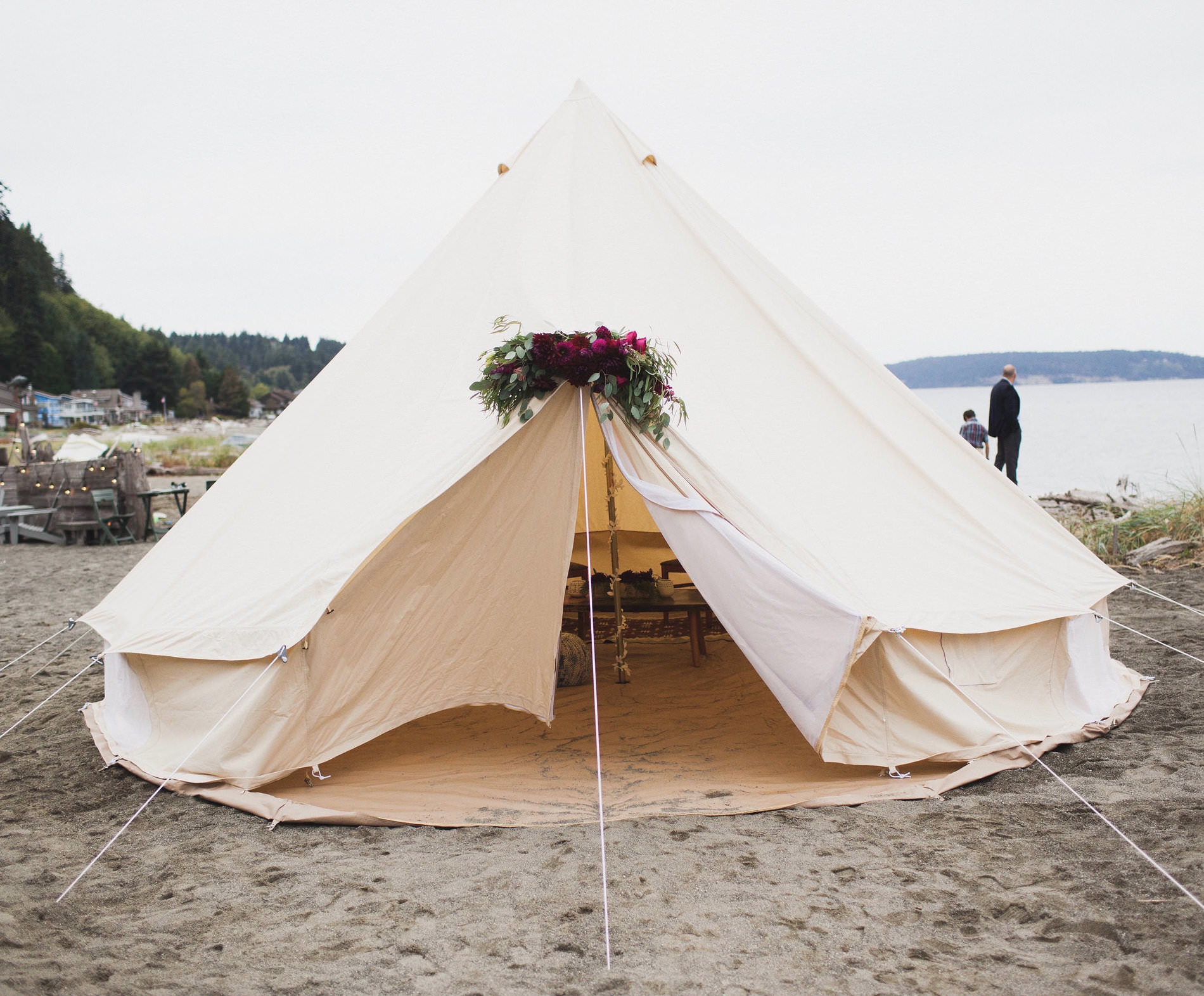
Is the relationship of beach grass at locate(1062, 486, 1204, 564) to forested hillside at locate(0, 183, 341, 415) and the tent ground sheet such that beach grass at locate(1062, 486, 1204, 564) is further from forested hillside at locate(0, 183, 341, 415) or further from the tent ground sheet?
forested hillside at locate(0, 183, 341, 415)

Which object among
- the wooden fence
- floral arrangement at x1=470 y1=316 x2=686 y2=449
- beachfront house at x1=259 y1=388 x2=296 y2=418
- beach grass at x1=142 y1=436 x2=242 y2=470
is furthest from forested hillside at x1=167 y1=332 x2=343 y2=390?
floral arrangement at x1=470 y1=316 x2=686 y2=449

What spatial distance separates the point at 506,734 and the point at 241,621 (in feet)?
4.76

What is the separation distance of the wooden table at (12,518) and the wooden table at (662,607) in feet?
30.1

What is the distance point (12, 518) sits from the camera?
465 inches

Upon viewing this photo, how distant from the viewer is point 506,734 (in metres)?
4.56

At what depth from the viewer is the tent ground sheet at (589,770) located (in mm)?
3523

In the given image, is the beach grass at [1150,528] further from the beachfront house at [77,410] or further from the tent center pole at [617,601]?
the beachfront house at [77,410]

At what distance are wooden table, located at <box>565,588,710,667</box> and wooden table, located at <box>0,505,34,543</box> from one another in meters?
9.16

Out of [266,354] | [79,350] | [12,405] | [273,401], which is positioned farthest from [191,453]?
[266,354]

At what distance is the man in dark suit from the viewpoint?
944 centimetres

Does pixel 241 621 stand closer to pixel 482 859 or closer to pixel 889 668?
pixel 482 859

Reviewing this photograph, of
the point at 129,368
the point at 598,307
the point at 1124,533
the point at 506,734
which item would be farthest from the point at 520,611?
the point at 129,368

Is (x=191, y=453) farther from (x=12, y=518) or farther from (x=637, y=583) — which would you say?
(x=637, y=583)

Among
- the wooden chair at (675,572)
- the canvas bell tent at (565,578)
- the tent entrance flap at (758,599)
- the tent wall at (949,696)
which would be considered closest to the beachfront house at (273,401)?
the wooden chair at (675,572)
